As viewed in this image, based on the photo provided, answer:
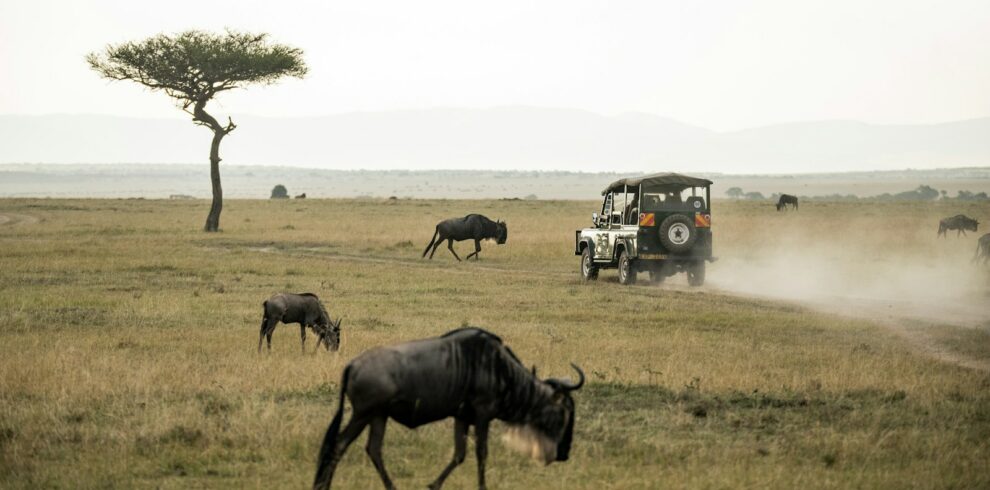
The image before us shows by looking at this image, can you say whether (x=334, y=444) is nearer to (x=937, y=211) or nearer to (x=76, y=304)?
(x=76, y=304)

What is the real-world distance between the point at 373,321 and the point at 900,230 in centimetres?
3754

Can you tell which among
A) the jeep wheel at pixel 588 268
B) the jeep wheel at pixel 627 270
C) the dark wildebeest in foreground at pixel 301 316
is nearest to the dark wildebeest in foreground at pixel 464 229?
the jeep wheel at pixel 588 268

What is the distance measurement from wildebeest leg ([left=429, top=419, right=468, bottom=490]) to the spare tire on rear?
19.4 metres

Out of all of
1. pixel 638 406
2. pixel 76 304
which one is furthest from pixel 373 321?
pixel 638 406

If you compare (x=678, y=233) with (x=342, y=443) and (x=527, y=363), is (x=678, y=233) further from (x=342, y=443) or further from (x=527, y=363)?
(x=342, y=443)

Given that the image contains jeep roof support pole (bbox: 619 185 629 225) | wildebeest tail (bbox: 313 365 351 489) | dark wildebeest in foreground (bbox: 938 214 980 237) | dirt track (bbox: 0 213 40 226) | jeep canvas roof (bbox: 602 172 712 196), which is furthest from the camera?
dirt track (bbox: 0 213 40 226)

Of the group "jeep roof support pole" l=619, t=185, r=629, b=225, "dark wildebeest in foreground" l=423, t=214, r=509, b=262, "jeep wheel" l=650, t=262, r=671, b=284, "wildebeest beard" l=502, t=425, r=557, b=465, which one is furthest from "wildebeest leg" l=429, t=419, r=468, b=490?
"dark wildebeest in foreground" l=423, t=214, r=509, b=262

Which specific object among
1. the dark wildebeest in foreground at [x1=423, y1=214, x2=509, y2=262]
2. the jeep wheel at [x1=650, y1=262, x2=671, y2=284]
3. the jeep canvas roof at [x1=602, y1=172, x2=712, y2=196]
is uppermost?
the jeep canvas roof at [x1=602, y1=172, x2=712, y2=196]

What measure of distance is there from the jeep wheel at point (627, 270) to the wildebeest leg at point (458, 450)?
64.7 ft

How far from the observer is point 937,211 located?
69.6 metres

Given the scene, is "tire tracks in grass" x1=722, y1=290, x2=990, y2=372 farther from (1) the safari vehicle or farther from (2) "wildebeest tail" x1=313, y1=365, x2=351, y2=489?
(2) "wildebeest tail" x1=313, y1=365, x2=351, y2=489

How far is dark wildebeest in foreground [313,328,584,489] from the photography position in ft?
26.8

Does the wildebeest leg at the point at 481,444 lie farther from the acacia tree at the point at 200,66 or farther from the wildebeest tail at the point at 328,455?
the acacia tree at the point at 200,66

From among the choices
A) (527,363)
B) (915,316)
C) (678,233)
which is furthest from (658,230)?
(527,363)
